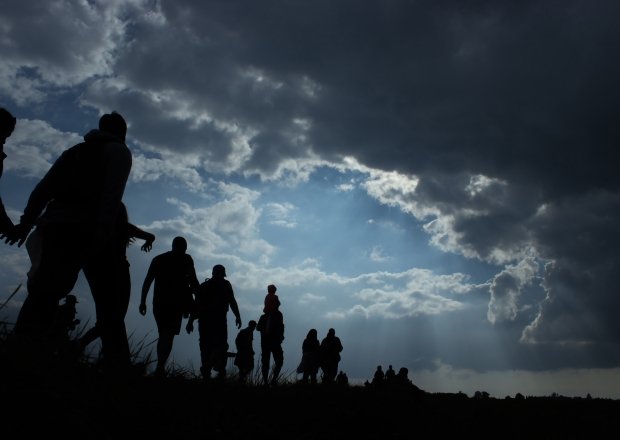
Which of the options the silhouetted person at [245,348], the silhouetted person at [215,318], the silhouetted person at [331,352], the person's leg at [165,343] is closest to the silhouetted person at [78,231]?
the person's leg at [165,343]

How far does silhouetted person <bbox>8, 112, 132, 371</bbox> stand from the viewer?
3.85 meters

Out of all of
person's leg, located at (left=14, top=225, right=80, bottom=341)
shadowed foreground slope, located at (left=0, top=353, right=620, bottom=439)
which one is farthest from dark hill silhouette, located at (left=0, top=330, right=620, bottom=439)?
person's leg, located at (left=14, top=225, right=80, bottom=341)

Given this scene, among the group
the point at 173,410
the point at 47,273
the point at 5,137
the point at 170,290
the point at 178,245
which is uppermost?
the point at 178,245

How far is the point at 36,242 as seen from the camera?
13.0 ft

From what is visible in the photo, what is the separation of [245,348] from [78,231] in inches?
372

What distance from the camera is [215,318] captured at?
29.6ft

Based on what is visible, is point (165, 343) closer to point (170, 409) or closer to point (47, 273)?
point (47, 273)

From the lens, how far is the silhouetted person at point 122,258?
439 centimetres

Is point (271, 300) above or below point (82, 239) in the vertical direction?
above

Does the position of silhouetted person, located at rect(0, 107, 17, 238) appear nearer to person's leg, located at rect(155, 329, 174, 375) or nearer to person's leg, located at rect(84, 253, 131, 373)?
person's leg, located at rect(84, 253, 131, 373)

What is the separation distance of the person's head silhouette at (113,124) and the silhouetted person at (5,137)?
2.07ft

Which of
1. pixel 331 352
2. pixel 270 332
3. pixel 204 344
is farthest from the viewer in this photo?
pixel 331 352

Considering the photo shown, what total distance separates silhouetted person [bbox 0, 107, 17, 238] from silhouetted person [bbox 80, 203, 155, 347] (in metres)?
0.72

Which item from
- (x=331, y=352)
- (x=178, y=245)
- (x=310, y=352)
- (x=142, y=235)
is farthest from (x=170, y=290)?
(x=331, y=352)
